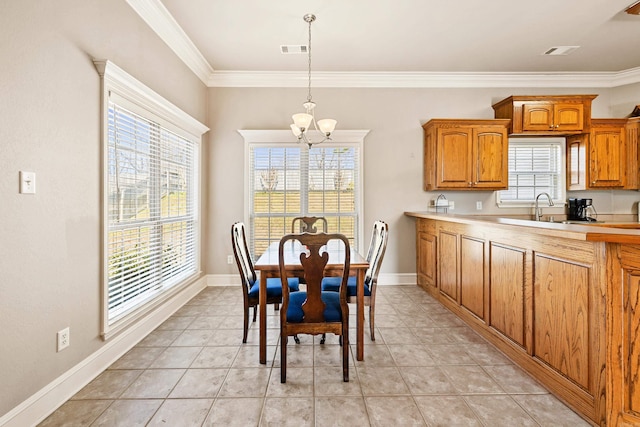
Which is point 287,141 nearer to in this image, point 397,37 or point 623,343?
point 397,37

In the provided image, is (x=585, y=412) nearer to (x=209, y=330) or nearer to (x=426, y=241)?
(x=426, y=241)

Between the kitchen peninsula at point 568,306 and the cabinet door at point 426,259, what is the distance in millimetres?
959

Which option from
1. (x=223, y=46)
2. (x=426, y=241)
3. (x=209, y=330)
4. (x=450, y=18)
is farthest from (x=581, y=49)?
(x=209, y=330)

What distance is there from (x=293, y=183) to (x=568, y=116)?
146 inches

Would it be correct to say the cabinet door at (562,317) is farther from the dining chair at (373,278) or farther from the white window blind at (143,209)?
the white window blind at (143,209)

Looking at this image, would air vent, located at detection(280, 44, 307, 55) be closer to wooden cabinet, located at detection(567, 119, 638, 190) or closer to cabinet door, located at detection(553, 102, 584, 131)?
cabinet door, located at detection(553, 102, 584, 131)

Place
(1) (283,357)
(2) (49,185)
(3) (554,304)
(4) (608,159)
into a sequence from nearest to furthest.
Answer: (2) (49,185)
(3) (554,304)
(1) (283,357)
(4) (608,159)

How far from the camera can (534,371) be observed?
201 centimetres

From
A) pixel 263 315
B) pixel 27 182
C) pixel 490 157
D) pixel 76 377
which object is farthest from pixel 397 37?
pixel 76 377

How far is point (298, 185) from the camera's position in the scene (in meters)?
4.30

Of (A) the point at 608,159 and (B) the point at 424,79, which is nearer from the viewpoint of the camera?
(A) the point at 608,159

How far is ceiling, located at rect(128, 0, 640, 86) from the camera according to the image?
9.32ft

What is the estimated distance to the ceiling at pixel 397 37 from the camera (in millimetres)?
2842

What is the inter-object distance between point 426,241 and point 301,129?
226 centimetres
